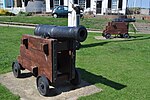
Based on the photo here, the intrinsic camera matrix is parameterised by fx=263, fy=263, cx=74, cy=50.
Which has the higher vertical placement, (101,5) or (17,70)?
(101,5)

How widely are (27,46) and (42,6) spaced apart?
37.6 meters

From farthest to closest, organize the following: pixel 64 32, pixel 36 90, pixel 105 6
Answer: pixel 105 6, pixel 36 90, pixel 64 32

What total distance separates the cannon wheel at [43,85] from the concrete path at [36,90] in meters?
0.10

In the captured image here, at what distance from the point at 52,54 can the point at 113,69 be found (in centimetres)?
292

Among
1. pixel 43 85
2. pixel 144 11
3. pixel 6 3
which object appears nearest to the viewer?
pixel 43 85

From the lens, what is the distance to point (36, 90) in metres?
5.95

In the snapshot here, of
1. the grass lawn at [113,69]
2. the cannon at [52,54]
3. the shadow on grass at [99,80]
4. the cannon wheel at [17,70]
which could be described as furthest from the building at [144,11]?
the cannon at [52,54]

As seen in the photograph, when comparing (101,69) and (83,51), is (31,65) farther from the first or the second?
(83,51)

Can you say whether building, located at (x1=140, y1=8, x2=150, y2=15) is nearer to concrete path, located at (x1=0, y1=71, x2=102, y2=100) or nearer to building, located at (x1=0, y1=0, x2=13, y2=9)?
building, located at (x1=0, y1=0, x2=13, y2=9)

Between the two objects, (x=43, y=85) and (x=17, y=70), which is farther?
(x=17, y=70)

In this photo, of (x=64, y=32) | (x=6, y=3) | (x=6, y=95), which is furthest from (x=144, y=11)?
(x=6, y=95)

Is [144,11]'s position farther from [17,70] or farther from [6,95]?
[6,95]

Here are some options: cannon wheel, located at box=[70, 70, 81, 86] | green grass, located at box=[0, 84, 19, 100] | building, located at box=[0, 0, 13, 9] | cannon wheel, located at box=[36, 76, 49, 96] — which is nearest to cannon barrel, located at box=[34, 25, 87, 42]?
cannon wheel, located at box=[36, 76, 49, 96]

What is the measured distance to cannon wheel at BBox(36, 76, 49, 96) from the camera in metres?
5.54
